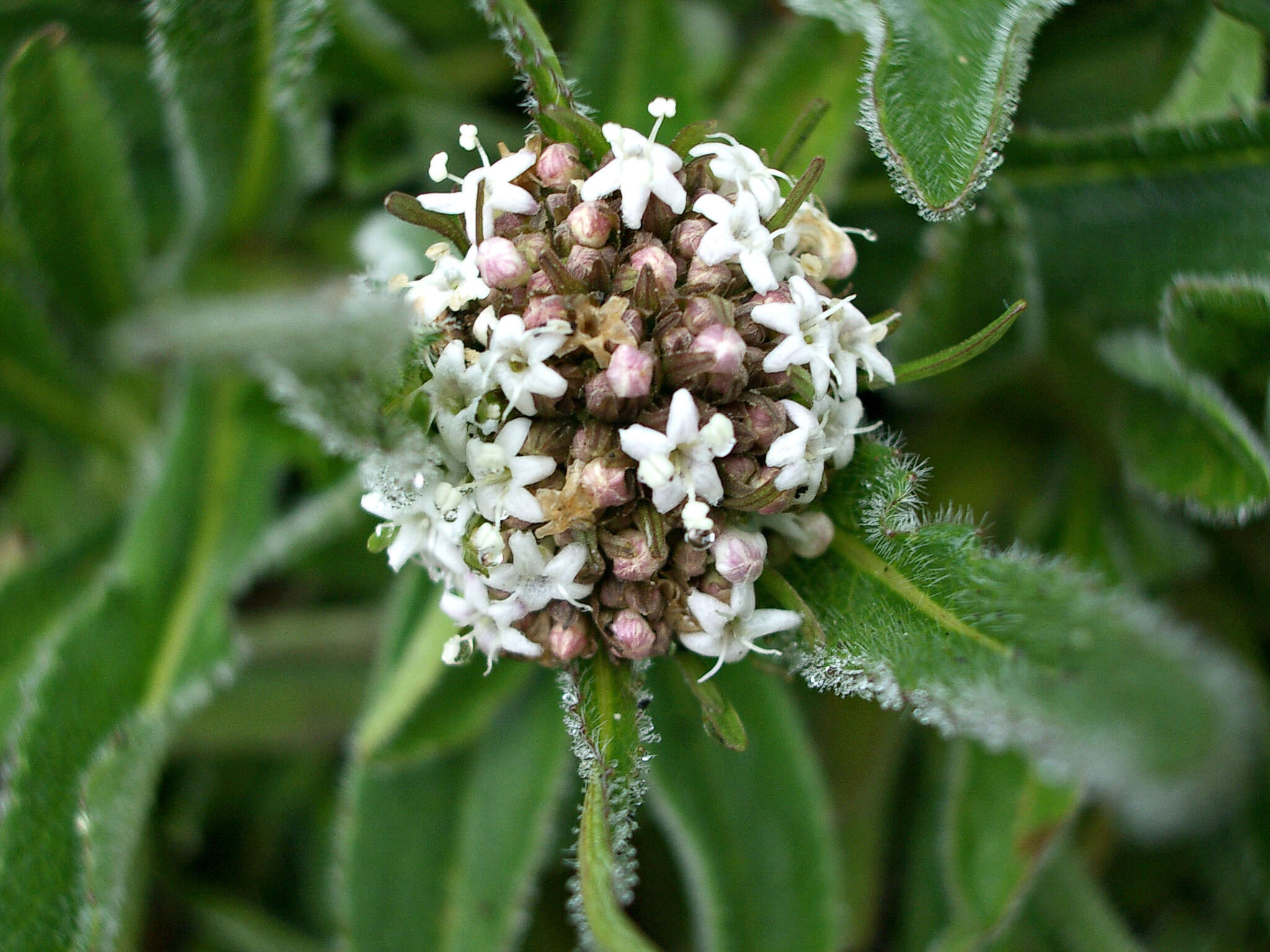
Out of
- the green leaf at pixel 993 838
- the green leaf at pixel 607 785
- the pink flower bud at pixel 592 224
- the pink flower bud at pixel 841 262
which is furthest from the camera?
the green leaf at pixel 993 838

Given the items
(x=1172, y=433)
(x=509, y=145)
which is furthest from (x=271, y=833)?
(x=1172, y=433)

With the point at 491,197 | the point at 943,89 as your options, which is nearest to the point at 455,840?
the point at 491,197

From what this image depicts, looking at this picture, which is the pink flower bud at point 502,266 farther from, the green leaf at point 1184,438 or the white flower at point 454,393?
the green leaf at point 1184,438

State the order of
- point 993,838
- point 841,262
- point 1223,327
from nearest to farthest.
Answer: point 841,262
point 1223,327
point 993,838

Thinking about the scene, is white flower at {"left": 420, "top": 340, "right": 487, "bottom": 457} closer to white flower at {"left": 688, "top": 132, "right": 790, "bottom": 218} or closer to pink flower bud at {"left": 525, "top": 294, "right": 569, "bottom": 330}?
pink flower bud at {"left": 525, "top": 294, "right": 569, "bottom": 330}

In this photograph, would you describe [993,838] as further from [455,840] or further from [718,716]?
[455,840]

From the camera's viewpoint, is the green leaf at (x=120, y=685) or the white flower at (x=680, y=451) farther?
the green leaf at (x=120, y=685)

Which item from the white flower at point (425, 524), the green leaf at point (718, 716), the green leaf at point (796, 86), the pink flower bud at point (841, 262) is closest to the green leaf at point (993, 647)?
the green leaf at point (718, 716)
